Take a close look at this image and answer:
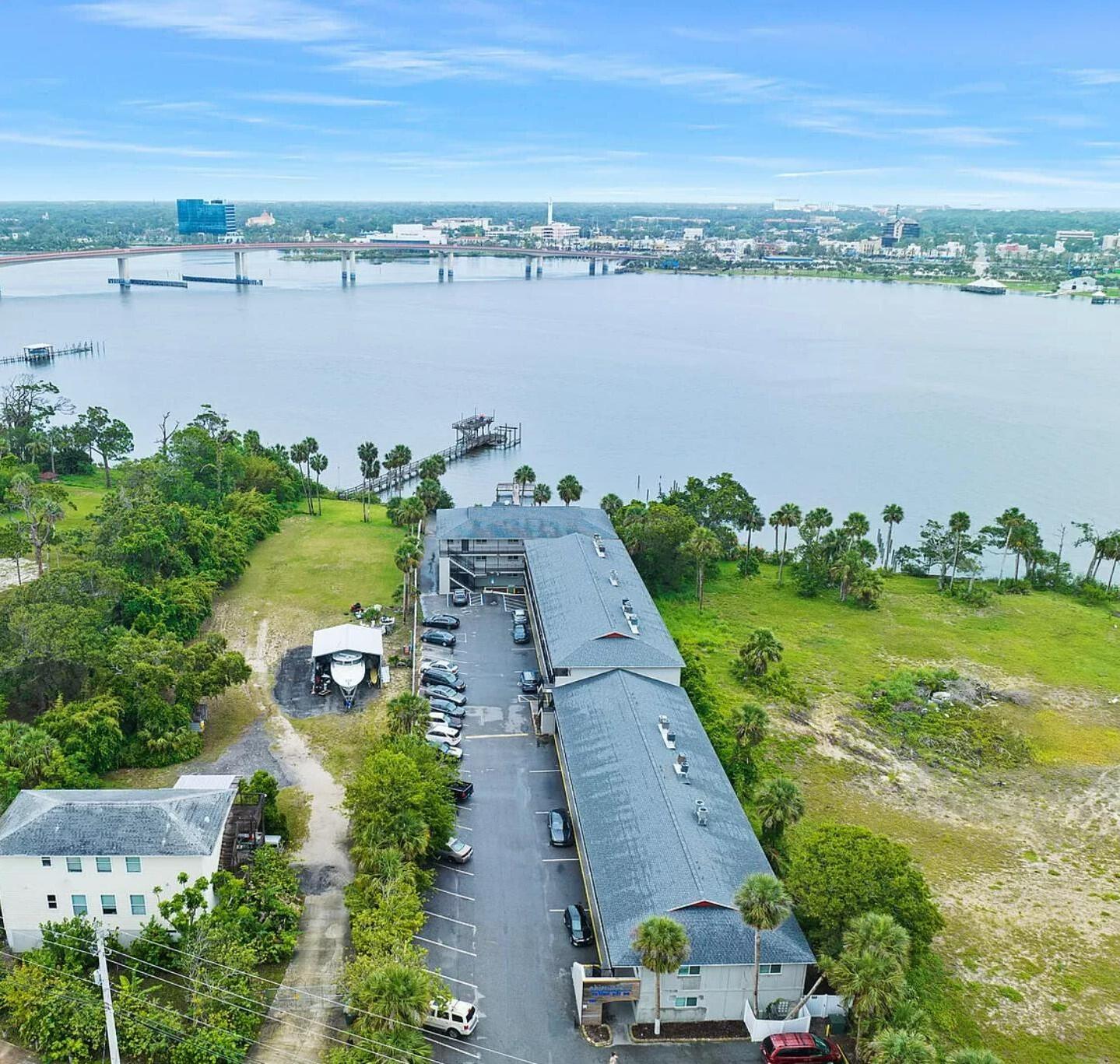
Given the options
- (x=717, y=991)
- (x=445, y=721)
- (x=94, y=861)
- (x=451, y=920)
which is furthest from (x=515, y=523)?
(x=717, y=991)

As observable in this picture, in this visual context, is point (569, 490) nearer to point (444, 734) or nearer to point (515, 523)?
point (515, 523)

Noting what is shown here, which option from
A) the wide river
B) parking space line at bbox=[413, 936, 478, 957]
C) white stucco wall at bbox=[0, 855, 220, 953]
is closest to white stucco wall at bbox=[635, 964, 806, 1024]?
parking space line at bbox=[413, 936, 478, 957]

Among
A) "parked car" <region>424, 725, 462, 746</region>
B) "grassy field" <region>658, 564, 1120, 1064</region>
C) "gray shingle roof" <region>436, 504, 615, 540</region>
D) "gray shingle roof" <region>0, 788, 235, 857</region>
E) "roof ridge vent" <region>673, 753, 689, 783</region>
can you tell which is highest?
"gray shingle roof" <region>436, 504, 615, 540</region>

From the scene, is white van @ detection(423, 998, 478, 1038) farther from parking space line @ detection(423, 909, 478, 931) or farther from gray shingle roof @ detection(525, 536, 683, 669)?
gray shingle roof @ detection(525, 536, 683, 669)

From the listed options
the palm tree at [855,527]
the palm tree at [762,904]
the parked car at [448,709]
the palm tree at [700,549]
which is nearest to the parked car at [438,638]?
the parked car at [448,709]

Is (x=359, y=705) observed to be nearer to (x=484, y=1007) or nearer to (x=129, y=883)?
(x=129, y=883)

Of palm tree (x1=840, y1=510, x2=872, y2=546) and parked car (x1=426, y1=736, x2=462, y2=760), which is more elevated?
palm tree (x1=840, y1=510, x2=872, y2=546)

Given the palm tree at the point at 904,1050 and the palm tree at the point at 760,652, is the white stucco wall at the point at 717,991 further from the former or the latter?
the palm tree at the point at 760,652
